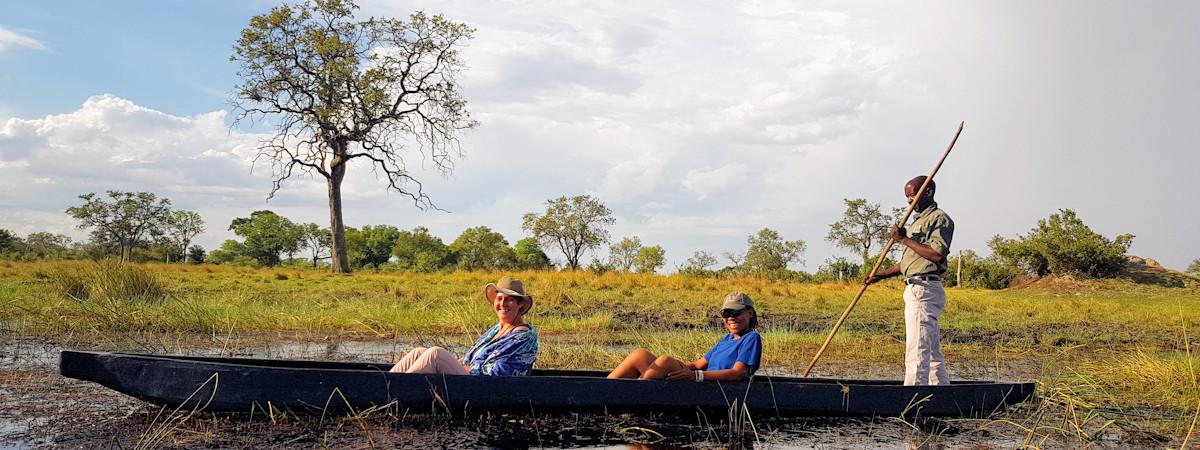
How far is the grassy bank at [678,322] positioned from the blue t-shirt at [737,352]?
2.22 meters

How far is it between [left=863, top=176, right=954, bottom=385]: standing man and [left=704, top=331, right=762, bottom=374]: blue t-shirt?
125 centimetres

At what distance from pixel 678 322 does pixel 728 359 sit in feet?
25.7

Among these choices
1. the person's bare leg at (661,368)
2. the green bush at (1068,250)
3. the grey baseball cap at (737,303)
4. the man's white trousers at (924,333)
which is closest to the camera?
the grey baseball cap at (737,303)

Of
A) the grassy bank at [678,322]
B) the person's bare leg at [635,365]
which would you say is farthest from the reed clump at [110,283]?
the person's bare leg at [635,365]

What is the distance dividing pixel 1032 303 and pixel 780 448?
16.6 m

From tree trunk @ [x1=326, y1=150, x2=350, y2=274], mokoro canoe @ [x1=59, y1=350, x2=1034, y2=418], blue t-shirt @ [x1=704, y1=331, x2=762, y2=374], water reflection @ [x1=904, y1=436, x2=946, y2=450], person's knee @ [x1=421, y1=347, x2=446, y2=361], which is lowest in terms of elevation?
water reflection @ [x1=904, y1=436, x2=946, y2=450]

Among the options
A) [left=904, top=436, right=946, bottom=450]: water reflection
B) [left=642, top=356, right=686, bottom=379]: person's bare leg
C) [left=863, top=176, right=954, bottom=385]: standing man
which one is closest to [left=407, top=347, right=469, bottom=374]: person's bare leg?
[left=642, top=356, right=686, bottom=379]: person's bare leg

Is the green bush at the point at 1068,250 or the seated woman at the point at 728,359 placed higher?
the green bush at the point at 1068,250

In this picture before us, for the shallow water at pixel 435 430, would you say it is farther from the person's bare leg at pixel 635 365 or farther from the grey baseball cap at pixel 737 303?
the grey baseball cap at pixel 737 303

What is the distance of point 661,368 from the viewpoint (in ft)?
20.2

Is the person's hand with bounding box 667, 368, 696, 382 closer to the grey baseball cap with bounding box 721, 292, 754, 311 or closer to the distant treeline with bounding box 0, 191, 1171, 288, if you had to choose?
the grey baseball cap with bounding box 721, 292, 754, 311

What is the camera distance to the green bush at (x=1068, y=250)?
2781 centimetres

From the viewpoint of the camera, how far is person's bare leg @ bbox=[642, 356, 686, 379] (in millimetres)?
6145

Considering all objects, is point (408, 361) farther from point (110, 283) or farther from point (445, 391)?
point (110, 283)
